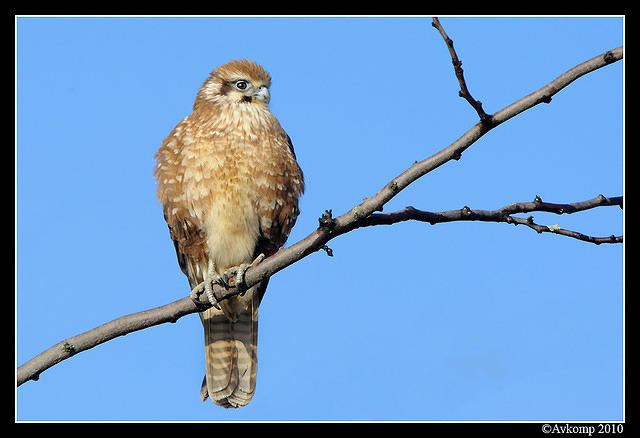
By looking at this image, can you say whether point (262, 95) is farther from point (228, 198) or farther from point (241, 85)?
point (228, 198)

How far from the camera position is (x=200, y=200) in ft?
16.6

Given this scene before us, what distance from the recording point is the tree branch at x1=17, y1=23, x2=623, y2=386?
3148 millimetres

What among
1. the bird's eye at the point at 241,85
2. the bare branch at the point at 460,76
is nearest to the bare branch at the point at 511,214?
the bare branch at the point at 460,76

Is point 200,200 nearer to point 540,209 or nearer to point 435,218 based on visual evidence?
point 435,218

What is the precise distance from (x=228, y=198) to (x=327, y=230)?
1756 millimetres

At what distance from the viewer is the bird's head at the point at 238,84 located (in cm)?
573

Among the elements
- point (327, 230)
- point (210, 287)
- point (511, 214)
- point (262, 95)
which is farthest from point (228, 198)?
point (511, 214)

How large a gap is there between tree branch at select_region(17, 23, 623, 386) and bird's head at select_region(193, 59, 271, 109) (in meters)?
2.20

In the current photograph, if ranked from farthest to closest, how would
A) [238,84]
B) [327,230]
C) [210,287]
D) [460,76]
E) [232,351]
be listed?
[238,84] < [232,351] < [210,287] < [327,230] < [460,76]

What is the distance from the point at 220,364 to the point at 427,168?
2.93m

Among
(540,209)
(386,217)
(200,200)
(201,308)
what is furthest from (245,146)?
(540,209)

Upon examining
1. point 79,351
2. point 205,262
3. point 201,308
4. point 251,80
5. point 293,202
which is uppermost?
point 251,80

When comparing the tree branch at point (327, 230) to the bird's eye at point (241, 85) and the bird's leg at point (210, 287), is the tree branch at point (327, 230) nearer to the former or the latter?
the bird's leg at point (210, 287)

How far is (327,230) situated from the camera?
3410 millimetres
